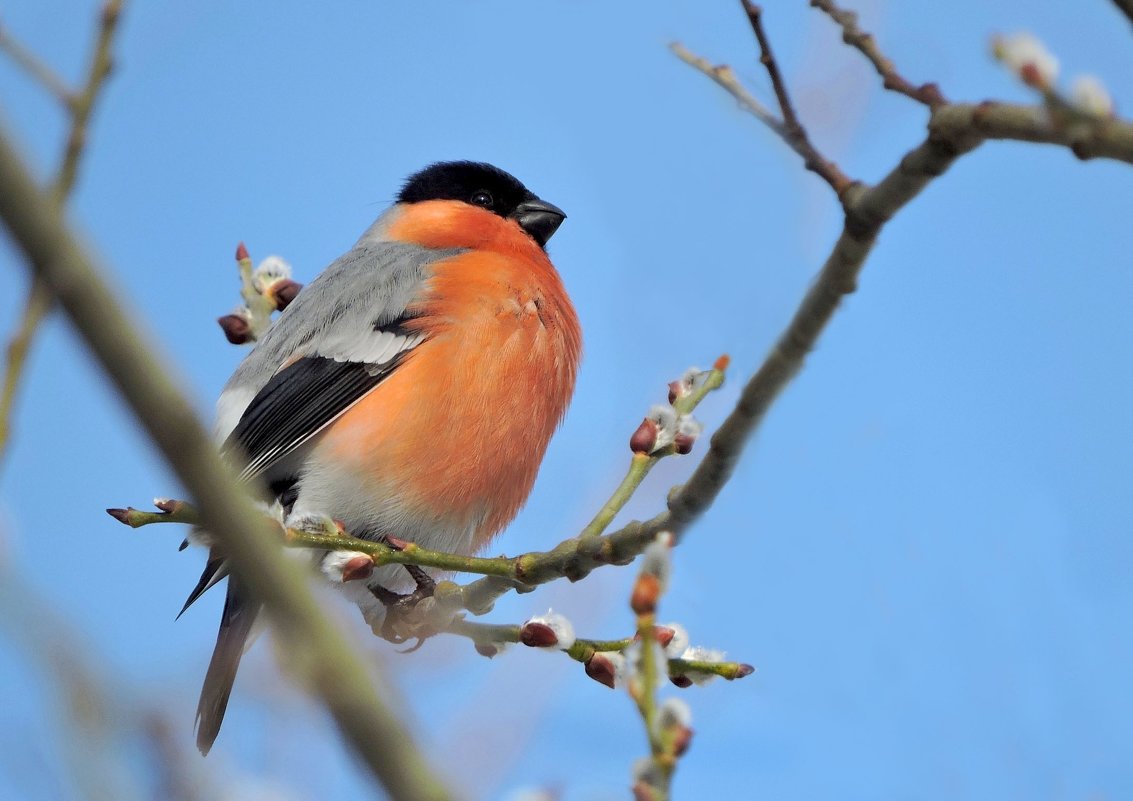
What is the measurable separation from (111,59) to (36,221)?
945 millimetres

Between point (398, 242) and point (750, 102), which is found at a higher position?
point (750, 102)

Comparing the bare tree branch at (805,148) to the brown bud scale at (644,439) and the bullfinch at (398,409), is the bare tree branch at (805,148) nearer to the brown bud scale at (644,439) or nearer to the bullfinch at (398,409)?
the brown bud scale at (644,439)

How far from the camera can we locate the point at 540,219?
5.46 metres

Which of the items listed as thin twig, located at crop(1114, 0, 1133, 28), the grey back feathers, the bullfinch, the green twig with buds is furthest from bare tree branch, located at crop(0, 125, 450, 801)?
the grey back feathers

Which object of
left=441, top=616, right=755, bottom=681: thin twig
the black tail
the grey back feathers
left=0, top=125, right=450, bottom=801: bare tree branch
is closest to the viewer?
left=0, top=125, right=450, bottom=801: bare tree branch

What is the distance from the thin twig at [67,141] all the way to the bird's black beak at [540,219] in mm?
3547

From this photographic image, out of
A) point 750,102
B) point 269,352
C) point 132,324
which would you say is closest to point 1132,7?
point 750,102

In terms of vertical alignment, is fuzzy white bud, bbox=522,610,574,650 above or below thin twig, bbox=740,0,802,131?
below

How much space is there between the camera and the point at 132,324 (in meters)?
1.05

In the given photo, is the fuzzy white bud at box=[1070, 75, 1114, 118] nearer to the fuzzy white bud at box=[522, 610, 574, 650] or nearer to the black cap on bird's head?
the fuzzy white bud at box=[522, 610, 574, 650]

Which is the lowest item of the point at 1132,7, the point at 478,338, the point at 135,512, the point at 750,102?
the point at 135,512

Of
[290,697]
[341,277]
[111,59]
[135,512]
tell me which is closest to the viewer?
[111,59]

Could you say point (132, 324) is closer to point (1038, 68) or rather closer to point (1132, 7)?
point (1038, 68)

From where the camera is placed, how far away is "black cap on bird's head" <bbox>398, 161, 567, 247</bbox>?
546 centimetres
